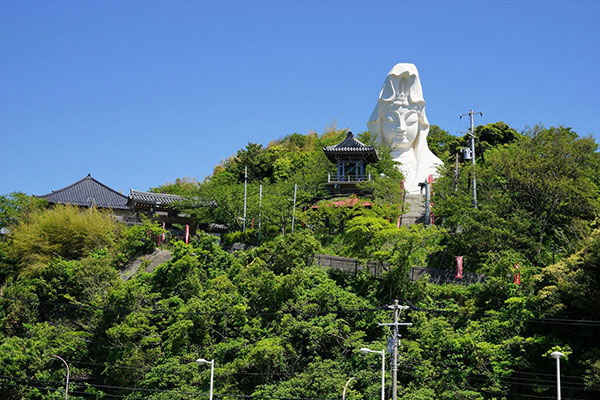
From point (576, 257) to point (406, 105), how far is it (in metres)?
26.0

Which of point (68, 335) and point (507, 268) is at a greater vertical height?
point (507, 268)

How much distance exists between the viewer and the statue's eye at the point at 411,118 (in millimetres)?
48219

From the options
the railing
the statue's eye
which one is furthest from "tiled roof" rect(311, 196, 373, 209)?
the statue's eye

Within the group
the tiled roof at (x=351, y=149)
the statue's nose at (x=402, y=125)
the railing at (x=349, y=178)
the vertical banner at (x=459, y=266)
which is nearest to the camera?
the vertical banner at (x=459, y=266)

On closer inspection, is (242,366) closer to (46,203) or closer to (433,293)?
(433,293)

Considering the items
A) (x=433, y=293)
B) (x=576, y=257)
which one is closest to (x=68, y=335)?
(x=433, y=293)

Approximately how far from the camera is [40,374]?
28.1 metres

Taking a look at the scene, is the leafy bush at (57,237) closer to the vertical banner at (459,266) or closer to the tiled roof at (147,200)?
the tiled roof at (147,200)

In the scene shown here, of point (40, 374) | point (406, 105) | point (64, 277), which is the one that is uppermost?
point (406, 105)

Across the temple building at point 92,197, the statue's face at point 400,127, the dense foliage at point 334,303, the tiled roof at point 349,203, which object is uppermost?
the statue's face at point 400,127

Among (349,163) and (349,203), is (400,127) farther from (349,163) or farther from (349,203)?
(349,203)

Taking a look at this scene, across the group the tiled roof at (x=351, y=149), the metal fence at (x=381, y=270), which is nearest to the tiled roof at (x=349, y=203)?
the tiled roof at (x=351, y=149)

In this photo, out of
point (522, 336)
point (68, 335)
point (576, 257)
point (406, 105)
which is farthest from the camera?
point (406, 105)

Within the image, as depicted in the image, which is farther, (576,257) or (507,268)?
(507,268)
